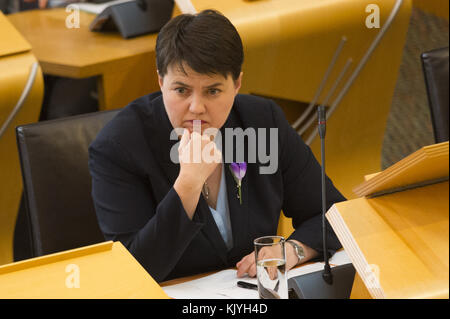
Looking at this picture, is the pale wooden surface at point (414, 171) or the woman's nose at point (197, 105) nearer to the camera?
the pale wooden surface at point (414, 171)

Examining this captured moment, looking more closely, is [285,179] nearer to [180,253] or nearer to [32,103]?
[180,253]

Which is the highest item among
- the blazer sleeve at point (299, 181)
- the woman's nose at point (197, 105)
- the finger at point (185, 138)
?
the woman's nose at point (197, 105)

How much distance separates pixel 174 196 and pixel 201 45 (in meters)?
0.32

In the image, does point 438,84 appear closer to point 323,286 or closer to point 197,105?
point 197,105

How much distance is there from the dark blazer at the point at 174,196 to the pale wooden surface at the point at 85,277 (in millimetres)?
400

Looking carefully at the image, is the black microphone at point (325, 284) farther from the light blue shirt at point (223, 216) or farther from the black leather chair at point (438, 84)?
the black leather chair at point (438, 84)

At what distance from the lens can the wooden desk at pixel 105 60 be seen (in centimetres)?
272

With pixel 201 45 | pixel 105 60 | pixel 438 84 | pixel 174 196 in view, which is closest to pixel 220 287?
pixel 174 196

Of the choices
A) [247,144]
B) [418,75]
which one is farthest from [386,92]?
[418,75]

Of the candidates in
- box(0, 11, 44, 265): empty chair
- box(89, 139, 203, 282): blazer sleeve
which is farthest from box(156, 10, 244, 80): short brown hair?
box(0, 11, 44, 265): empty chair

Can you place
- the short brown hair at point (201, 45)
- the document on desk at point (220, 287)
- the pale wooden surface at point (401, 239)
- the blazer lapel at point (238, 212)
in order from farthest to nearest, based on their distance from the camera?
the blazer lapel at point (238, 212) < the short brown hair at point (201, 45) < the document on desk at point (220, 287) < the pale wooden surface at point (401, 239)

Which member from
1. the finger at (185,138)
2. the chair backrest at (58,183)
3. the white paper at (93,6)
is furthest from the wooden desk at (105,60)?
the finger at (185,138)

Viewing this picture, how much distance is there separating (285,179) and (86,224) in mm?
496

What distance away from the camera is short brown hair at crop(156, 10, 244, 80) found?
1517mm
